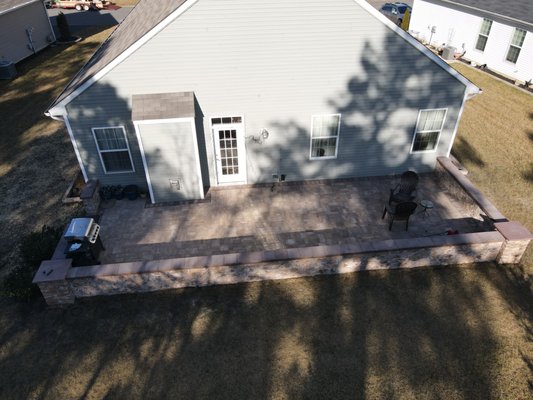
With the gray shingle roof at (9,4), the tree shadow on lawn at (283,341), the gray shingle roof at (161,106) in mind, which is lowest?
the tree shadow on lawn at (283,341)

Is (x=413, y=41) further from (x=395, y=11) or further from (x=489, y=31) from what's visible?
(x=395, y=11)

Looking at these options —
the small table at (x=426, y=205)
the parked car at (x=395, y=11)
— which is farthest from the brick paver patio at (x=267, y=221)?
the parked car at (x=395, y=11)

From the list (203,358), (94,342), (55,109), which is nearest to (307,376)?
(203,358)

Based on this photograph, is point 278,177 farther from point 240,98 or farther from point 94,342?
point 94,342

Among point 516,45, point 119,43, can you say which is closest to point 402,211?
point 119,43

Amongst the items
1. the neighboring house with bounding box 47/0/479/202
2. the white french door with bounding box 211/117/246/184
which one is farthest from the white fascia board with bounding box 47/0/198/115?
the white french door with bounding box 211/117/246/184

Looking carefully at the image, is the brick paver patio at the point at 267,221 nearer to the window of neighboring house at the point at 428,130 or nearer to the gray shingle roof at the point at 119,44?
the window of neighboring house at the point at 428,130

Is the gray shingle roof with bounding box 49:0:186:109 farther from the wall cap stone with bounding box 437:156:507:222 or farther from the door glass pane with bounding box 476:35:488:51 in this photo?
the door glass pane with bounding box 476:35:488:51
